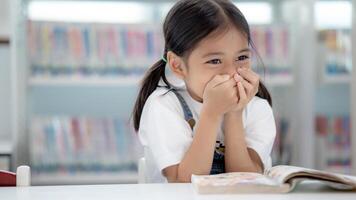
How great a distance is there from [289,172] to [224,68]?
0.39 metres

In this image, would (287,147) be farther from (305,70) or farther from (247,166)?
(247,166)

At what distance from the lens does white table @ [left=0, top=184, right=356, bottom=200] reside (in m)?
0.70

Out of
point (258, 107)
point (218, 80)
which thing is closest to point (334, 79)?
point (258, 107)

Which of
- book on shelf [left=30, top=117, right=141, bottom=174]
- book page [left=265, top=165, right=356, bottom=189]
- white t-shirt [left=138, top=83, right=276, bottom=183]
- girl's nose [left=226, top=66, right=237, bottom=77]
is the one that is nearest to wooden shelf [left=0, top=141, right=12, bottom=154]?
book on shelf [left=30, top=117, right=141, bottom=174]

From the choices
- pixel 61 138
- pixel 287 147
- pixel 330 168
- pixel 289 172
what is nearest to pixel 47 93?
pixel 61 138

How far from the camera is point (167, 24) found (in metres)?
1.23

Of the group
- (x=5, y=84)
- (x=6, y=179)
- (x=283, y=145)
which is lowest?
(x=283, y=145)

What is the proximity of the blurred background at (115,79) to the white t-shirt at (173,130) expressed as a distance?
1374 millimetres

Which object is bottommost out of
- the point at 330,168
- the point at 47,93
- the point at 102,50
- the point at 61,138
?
the point at 330,168

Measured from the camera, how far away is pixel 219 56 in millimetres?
1107

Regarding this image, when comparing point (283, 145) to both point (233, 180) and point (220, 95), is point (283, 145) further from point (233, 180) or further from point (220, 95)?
point (233, 180)

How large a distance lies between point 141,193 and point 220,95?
39 cm

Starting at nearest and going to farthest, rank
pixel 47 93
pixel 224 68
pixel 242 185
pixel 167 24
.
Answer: pixel 242 185 < pixel 224 68 < pixel 167 24 < pixel 47 93

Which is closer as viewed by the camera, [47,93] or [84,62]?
[84,62]
